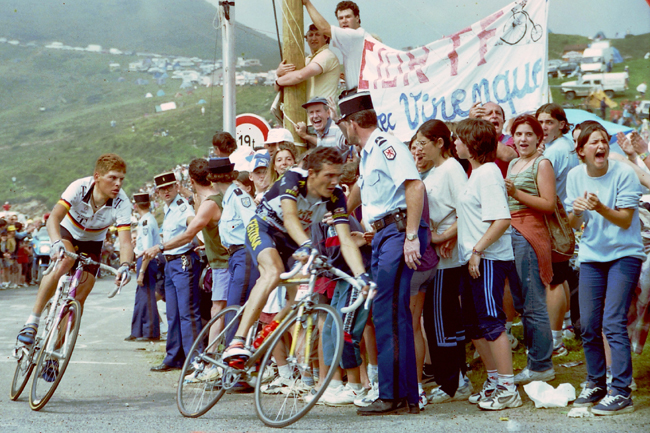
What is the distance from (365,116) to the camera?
19.6ft

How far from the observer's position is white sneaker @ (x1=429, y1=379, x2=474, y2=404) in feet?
20.4

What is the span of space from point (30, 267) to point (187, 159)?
111 meters

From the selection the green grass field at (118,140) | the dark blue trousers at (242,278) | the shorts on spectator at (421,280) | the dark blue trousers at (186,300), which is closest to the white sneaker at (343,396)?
the shorts on spectator at (421,280)

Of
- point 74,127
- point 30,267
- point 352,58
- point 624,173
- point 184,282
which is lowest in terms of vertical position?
point 30,267

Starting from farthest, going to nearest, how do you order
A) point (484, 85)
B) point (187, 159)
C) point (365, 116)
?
point (187, 159) → point (484, 85) → point (365, 116)

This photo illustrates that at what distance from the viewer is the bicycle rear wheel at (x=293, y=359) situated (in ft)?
17.3

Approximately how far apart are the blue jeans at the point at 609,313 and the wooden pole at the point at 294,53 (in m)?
4.22

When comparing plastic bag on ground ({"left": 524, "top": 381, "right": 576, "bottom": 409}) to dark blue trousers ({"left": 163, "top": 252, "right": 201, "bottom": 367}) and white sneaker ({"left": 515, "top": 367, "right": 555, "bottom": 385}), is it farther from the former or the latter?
dark blue trousers ({"left": 163, "top": 252, "right": 201, "bottom": 367})

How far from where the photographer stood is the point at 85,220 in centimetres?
735

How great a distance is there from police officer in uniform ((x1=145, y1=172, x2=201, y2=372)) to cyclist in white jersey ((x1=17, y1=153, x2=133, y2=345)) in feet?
3.77

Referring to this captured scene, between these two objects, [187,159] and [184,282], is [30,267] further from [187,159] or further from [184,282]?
[187,159]

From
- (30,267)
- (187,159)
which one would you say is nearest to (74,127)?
(187,159)

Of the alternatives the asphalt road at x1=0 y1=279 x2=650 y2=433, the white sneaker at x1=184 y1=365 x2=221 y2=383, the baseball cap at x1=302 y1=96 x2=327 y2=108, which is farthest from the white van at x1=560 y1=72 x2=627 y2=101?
the white sneaker at x1=184 y1=365 x2=221 y2=383

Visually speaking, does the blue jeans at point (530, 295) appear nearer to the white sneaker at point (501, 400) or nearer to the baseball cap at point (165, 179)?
the white sneaker at point (501, 400)
